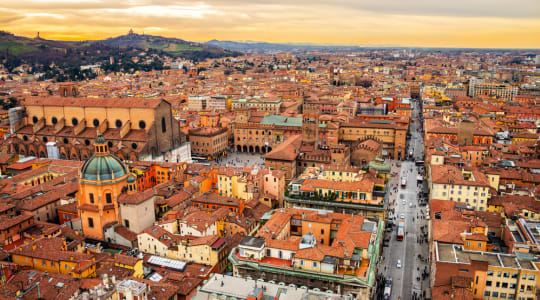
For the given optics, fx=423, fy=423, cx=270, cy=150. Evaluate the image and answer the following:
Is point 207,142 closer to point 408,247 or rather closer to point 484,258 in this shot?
point 408,247

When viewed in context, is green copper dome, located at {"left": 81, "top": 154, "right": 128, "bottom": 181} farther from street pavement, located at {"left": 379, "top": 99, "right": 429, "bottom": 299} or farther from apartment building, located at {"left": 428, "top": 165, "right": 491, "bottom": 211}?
apartment building, located at {"left": 428, "top": 165, "right": 491, "bottom": 211}

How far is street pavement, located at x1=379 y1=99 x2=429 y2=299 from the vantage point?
40.2 m

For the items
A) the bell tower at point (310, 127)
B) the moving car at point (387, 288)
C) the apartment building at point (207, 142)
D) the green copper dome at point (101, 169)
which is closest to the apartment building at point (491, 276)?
the moving car at point (387, 288)

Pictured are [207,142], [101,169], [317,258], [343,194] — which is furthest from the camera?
[207,142]

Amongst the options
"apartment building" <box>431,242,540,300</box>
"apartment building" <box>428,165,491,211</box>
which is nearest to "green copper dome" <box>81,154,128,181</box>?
"apartment building" <box>431,242,540,300</box>

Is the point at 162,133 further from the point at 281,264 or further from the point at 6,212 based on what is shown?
the point at 281,264

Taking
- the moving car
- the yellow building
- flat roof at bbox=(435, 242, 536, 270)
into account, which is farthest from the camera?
the yellow building

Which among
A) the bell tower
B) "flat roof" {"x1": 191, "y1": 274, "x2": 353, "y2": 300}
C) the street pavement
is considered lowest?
the street pavement

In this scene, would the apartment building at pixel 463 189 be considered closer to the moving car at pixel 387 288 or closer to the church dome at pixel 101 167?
the moving car at pixel 387 288

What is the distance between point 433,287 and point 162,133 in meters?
54.1

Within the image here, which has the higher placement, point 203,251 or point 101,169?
point 101,169

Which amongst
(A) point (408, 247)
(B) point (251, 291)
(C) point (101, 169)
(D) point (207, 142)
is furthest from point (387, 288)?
(D) point (207, 142)

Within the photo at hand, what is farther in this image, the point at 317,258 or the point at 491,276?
the point at 491,276

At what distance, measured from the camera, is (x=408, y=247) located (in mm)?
47469
